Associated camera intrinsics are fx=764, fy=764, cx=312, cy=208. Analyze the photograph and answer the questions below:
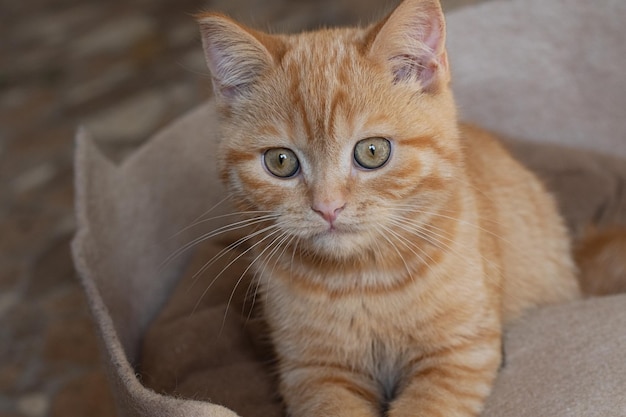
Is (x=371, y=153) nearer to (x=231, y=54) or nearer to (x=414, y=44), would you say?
(x=414, y=44)

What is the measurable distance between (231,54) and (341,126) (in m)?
0.28

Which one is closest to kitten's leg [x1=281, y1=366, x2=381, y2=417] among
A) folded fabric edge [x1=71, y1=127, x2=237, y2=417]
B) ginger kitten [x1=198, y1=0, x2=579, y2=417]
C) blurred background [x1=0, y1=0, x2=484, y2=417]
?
ginger kitten [x1=198, y1=0, x2=579, y2=417]

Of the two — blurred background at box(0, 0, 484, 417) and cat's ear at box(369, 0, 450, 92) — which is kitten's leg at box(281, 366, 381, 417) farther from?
blurred background at box(0, 0, 484, 417)

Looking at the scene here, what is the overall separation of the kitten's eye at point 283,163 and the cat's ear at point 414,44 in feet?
0.79

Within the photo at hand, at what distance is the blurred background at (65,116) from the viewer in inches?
105

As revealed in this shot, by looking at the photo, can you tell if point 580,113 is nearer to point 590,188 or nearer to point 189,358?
point 590,188

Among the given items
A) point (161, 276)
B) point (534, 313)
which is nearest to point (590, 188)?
point (534, 313)

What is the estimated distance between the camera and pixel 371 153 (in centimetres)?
135

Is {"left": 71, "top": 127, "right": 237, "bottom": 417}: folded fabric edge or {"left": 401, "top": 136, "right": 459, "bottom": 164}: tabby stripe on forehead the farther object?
{"left": 401, "top": 136, "right": 459, "bottom": 164}: tabby stripe on forehead

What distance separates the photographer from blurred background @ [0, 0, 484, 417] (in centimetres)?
267

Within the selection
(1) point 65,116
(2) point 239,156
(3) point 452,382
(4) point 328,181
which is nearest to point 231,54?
(2) point 239,156

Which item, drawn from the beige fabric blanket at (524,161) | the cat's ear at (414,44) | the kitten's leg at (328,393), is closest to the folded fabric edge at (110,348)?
the beige fabric blanket at (524,161)

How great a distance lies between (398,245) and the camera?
145 centimetres

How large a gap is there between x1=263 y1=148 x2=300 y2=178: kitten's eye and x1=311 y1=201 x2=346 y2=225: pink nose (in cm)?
10
